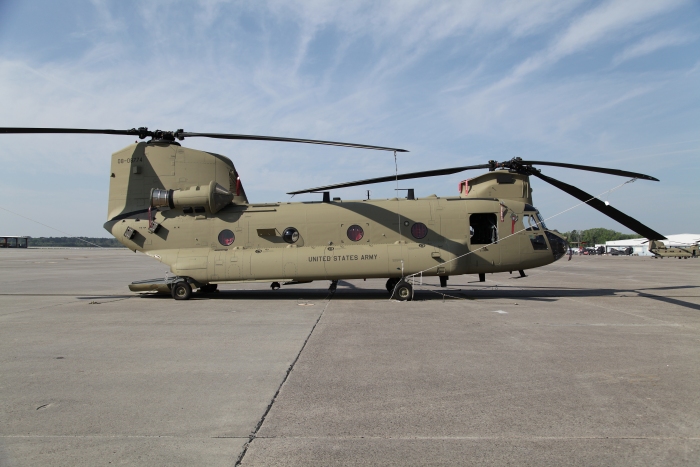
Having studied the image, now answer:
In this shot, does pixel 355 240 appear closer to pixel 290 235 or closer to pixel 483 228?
pixel 290 235

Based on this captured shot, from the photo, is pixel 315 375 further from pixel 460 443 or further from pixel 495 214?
pixel 495 214

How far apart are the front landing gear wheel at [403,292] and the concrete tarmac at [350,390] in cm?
304

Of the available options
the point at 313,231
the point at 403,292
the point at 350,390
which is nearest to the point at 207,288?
the point at 313,231

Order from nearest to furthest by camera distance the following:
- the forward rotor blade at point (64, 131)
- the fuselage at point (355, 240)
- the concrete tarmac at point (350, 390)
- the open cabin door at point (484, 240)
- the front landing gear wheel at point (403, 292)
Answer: the concrete tarmac at point (350, 390) < the forward rotor blade at point (64, 131) < the front landing gear wheel at point (403, 292) < the fuselage at point (355, 240) < the open cabin door at point (484, 240)

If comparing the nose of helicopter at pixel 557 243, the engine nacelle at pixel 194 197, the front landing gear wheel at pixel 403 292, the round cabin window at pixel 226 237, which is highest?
the engine nacelle at pixel 194 197

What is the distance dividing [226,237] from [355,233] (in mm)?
4152

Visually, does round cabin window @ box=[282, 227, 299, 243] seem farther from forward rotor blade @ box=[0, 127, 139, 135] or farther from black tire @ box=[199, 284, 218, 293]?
forward rotor blade @ box=[0, 127, 139, 135]

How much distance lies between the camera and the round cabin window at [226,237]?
46.3 feet

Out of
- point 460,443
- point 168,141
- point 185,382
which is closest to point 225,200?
point 168,141

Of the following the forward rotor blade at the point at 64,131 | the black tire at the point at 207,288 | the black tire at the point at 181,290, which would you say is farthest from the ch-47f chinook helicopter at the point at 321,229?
the black tire at the point at 207,288

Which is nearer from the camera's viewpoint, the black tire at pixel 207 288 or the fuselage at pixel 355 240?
the fuselage at pixel 355 240

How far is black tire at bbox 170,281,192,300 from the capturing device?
13.7 meters

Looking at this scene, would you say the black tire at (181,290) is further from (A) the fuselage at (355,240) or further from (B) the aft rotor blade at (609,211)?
(B) the aft rotor blade at (609,211)

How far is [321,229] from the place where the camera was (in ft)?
45.4
